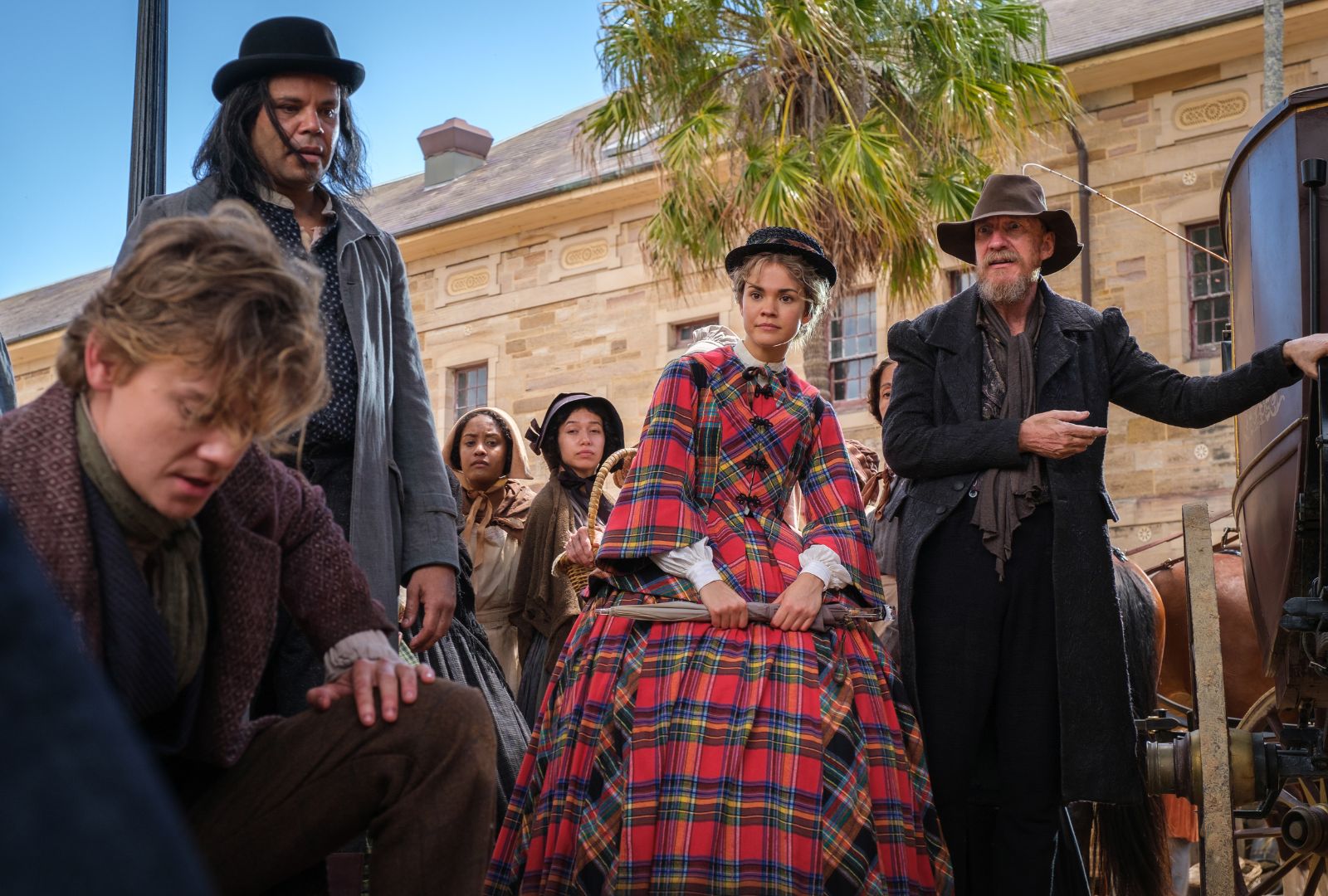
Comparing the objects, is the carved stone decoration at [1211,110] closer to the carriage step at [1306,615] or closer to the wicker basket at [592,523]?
the wicker basket at [592,523]

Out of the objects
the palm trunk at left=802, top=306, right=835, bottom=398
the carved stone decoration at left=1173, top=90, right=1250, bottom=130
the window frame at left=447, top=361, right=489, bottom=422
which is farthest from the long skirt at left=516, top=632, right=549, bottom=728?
the window frame at left=447, top=361, right=489, bottom=422

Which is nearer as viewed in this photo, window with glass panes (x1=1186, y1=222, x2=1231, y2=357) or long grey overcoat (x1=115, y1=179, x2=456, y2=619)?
long grey overcoat (x1=115, y1=179, x2=456, y2=619)

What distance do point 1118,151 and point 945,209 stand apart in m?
4.11

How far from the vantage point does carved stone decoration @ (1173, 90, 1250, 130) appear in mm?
15766

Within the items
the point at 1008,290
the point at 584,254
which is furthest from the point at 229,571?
the point at 584,254

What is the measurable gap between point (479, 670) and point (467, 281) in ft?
60.9

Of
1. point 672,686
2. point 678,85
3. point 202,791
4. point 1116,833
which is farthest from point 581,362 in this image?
point 202,791

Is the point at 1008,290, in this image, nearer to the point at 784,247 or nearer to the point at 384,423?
the point at 784,247

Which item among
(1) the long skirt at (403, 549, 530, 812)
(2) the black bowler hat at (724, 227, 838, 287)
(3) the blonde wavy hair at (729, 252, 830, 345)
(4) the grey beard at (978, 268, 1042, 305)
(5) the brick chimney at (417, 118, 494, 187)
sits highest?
(5) the brick chimney at (417, 118, 494, 187)

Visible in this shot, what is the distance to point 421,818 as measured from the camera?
213 cm

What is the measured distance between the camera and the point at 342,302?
3.27 metres

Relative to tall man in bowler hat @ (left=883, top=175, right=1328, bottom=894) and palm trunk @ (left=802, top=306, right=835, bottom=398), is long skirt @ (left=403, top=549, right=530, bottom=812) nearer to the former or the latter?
tall man in bowler hat @ (left=883, top=175, right=1328, bottom=894)

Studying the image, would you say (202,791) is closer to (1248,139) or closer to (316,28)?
(316,28)

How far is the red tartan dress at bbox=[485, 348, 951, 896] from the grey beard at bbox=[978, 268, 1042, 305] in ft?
2.03
